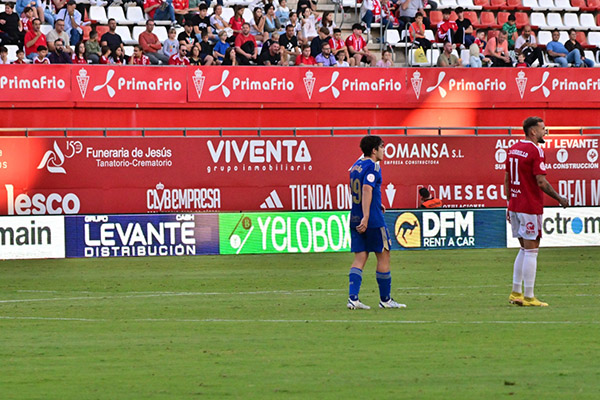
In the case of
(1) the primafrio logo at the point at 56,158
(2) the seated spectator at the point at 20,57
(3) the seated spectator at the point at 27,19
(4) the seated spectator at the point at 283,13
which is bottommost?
(1) the primafrio logo at the point at 56,158

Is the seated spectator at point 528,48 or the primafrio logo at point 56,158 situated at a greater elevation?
the seated spectator at point 528,48

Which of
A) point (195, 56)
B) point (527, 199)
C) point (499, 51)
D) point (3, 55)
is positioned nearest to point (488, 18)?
point (499, 51)

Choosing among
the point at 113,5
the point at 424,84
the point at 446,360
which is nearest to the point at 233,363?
the point at 446,360

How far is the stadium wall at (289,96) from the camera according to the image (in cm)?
2697

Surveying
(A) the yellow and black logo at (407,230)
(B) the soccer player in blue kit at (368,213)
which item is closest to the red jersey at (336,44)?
(A) the yellow and black logo at (407,230)

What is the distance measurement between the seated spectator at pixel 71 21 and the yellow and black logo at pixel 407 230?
9.98 meters

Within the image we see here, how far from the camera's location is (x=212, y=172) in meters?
26.1

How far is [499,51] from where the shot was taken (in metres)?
32.2

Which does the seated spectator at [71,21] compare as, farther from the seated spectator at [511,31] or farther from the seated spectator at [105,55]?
the seated spectator at [511,31]

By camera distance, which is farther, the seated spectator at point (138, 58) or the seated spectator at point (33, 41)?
the seated spectator at point (138, 58)

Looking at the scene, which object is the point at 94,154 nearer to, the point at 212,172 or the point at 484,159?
the point at 212,172

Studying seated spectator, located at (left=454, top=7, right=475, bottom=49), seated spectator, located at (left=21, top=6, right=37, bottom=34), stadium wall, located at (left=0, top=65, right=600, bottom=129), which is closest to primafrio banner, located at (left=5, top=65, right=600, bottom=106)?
stadium wall, located at (left=0, top=65, right=600, bottom=129)

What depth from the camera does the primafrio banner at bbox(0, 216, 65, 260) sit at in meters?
22.3

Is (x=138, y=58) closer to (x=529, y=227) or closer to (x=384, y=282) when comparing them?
(x=384, y=282)
